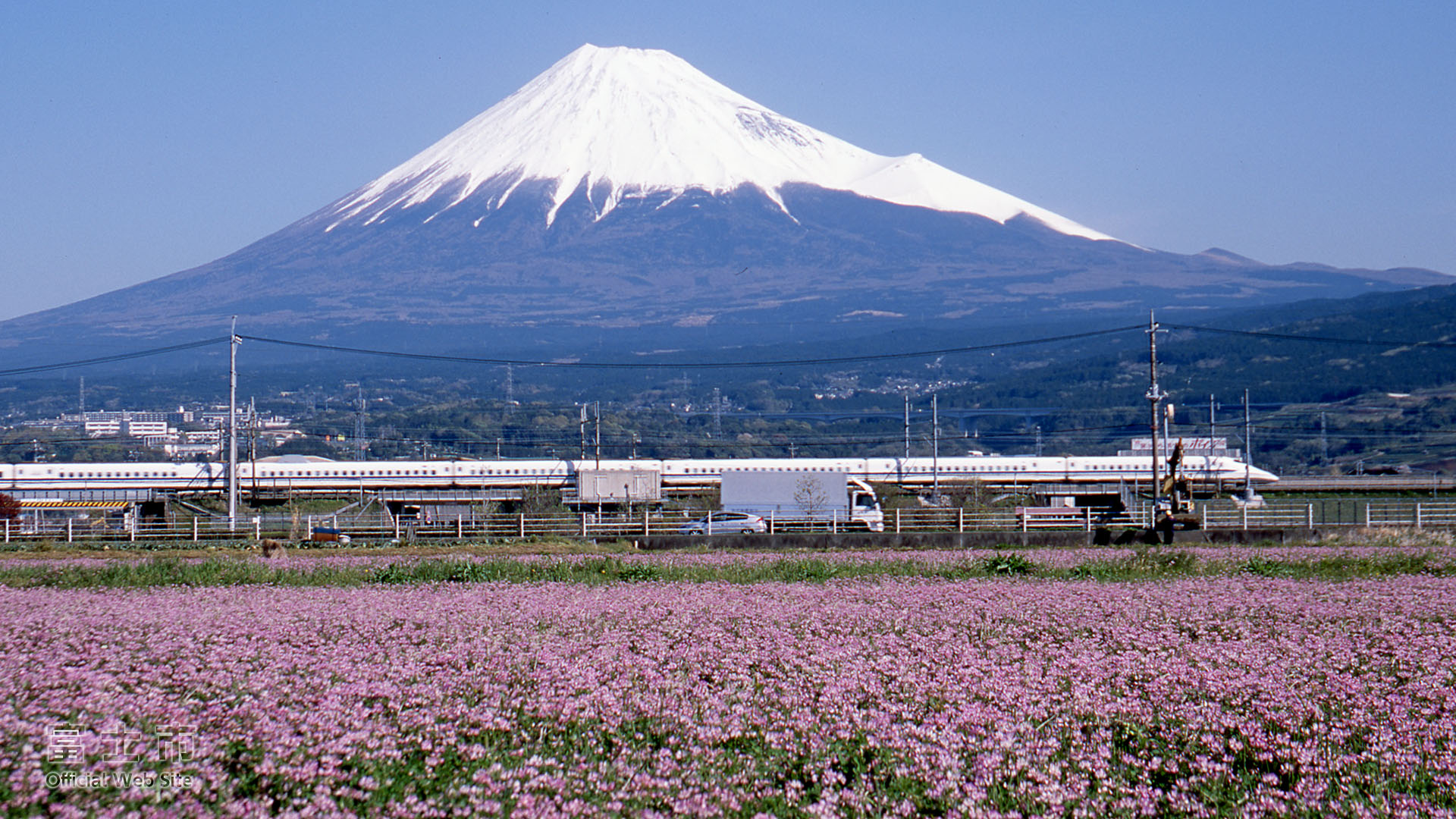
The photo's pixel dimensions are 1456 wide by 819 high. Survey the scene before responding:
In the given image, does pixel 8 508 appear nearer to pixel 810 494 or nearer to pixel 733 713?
pixel 810 494

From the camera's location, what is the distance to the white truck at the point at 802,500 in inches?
1646

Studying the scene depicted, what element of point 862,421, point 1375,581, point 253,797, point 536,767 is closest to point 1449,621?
point 1375,581

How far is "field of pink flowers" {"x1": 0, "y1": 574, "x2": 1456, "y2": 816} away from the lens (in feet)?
23.0

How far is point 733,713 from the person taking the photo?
839 cm

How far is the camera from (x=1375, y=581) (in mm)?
16969

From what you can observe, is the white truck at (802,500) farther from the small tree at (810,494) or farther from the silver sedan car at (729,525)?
the silver sedan car at (729,525)

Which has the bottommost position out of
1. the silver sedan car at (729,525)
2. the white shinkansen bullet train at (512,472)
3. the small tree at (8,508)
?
the silver sedan car at (729,525)

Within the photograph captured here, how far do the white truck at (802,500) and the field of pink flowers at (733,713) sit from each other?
27.5 m

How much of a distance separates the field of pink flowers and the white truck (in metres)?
27.5

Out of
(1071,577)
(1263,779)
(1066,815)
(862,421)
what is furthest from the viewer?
(862,421)

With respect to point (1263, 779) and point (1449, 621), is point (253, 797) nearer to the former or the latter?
point (1263, 779)

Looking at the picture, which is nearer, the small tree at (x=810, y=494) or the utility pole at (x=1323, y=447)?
the small tree at (x=810, y=494)

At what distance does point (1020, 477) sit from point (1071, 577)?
57.2 m

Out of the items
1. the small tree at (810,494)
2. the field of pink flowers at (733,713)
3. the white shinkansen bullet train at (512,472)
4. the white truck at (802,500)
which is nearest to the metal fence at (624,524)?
the white truck at (802,500)
